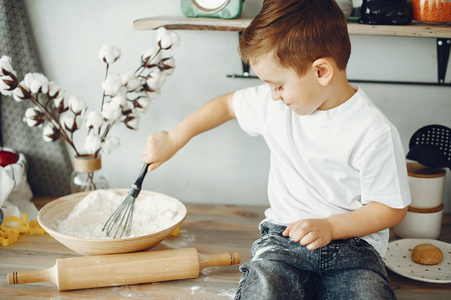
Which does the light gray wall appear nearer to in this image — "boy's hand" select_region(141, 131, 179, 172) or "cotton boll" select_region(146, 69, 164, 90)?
"cotton boll" select_region(146, 69, 164, 90)

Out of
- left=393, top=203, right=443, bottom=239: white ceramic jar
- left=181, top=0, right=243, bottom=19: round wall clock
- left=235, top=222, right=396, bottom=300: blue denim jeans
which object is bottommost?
left=393, top=203, right=443, bottom=239: white ceramic jar

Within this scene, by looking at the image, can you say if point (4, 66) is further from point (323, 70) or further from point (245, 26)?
point (323, 70)

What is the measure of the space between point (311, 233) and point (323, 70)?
0.31 metres

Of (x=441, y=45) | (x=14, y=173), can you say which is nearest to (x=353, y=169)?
(x=441, y=45)

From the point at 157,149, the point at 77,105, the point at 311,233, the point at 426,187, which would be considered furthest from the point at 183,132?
the point at 426,187

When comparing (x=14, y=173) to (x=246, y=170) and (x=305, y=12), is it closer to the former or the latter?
(x=246, y=170)

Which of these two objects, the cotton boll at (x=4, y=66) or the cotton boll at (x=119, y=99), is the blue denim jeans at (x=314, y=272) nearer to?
the cotton boll at (x=119, y=99)

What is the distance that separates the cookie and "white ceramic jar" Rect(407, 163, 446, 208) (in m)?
Result: 0.14

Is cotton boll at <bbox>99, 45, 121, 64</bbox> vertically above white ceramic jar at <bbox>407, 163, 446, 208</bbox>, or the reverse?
cotton boll at <bbox>99, 45, 121, 64</bbox>

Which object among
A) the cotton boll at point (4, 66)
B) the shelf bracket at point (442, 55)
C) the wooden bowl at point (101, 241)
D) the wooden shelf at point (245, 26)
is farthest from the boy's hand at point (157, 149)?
the shelf bracket at point (442, 55)

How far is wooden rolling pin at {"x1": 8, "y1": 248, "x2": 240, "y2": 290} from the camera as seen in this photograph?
927 millimetres

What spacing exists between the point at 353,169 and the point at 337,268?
0.20 metres

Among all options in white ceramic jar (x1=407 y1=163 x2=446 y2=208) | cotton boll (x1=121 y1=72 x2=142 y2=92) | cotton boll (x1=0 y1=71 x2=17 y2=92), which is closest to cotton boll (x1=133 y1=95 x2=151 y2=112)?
cotton boll (x1=121 y1=72 x2=142 y2=92)

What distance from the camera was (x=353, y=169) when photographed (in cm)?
96
